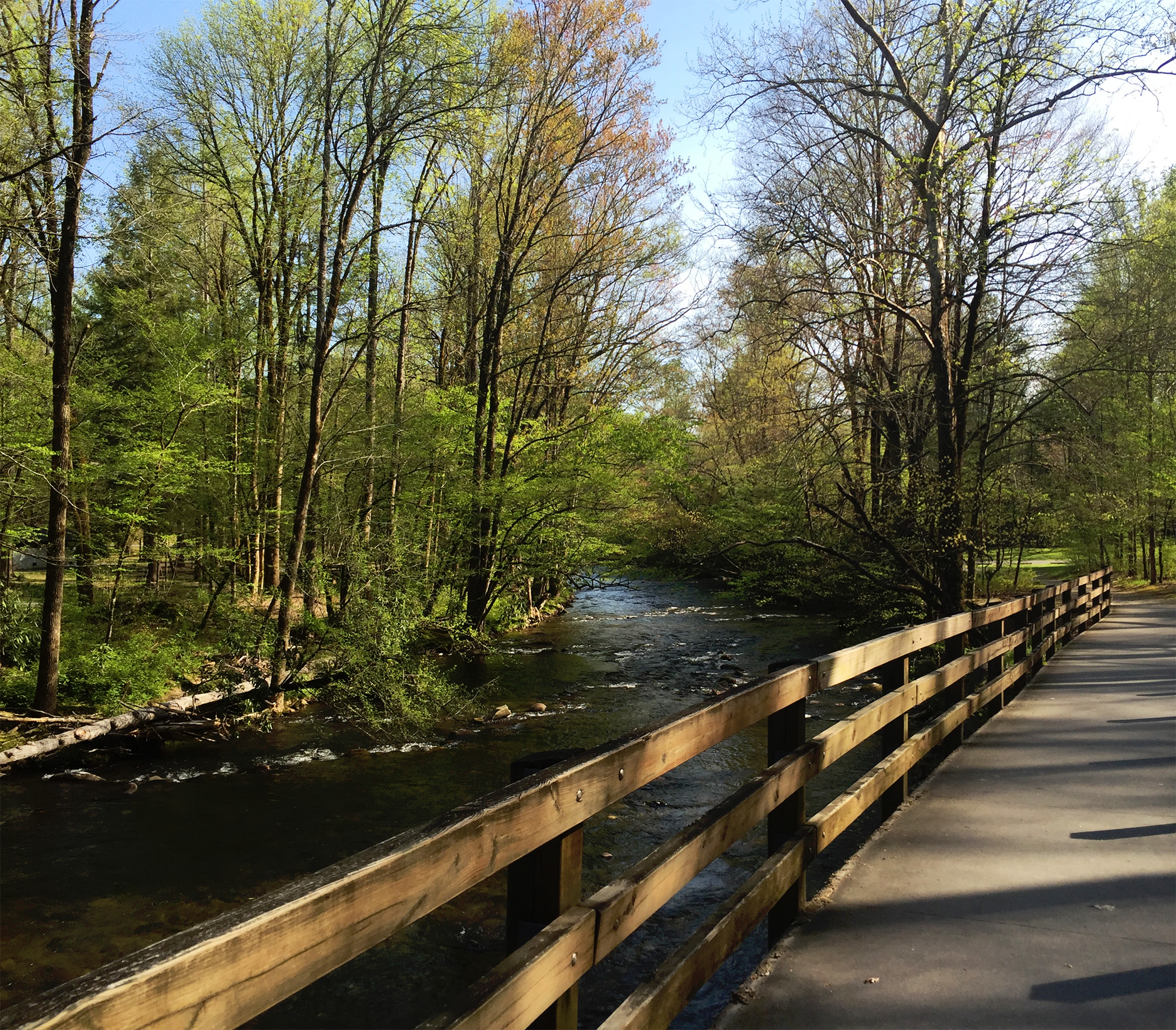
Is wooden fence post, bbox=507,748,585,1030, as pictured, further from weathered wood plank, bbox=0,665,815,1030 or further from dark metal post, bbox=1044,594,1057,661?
dark metal post, bbox=1044,594,1057,661

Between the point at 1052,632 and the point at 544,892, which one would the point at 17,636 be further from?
the point at 1052,632

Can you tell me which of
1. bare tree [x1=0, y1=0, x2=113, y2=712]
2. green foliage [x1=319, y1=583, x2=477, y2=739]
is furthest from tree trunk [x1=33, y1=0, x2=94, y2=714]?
A: green foliage [x1=319, y1=583, x2=477, y2=739]

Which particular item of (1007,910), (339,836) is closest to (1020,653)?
(1007,910)

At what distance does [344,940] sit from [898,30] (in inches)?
569

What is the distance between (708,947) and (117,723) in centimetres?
1000

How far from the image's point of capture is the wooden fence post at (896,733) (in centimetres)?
487

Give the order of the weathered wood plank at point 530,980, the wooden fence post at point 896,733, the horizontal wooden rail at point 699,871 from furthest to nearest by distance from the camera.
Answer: the wooden fence post at point 896,733 < the horizontal wooden rail at point 699,871 < the weathered wood plank at point 530,980

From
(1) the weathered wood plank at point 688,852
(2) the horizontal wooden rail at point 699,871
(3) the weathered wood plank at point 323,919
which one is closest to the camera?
(3) the weathered wood plank at point 323,919

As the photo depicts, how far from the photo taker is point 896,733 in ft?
16.1

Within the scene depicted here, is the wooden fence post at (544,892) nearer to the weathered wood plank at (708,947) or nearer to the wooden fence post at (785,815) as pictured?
the weathered wood plank at (708,947)

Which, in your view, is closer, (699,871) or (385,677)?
(699,871)

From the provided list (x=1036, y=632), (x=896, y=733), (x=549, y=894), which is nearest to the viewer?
(x=549, y=894)

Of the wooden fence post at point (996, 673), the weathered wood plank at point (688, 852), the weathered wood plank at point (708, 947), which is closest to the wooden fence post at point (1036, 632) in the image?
the wooden fence post at point (996, 673)

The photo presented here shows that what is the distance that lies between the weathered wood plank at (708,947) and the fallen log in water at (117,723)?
377 inches
